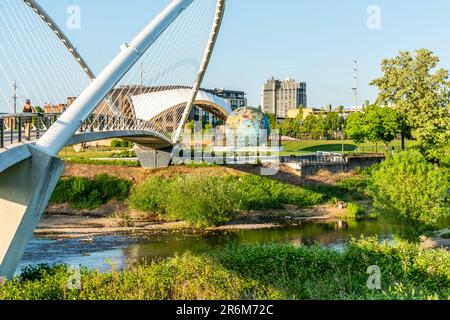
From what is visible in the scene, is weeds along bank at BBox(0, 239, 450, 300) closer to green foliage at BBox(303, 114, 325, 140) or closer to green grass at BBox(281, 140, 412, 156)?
green grass at BBox(281, 140, 412, 156)

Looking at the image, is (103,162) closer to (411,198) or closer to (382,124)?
(382,124)

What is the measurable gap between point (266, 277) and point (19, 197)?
23.2 feet

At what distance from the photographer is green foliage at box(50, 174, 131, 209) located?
41625mm

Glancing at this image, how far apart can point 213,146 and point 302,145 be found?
15756 millimetres

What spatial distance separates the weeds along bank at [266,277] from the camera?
15.6 meters

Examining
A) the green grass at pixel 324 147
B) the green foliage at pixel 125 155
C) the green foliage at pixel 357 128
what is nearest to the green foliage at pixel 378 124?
the green foliage at pixel 357 128

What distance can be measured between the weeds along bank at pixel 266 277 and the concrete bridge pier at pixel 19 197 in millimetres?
901

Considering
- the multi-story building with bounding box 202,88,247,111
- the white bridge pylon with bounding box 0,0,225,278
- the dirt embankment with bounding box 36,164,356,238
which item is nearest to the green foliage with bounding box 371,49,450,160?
the dirt embankment with bounding box 36,164,356,238

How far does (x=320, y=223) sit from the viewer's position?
3862 cm

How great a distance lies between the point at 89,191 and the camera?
42.6 m

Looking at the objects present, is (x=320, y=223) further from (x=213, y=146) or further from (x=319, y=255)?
(x=213, y=146)

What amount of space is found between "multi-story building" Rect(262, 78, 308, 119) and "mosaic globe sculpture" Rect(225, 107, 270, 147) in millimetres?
131561

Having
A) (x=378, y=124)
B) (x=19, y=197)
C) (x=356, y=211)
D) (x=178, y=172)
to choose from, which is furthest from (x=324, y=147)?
(x=19, y=197)
